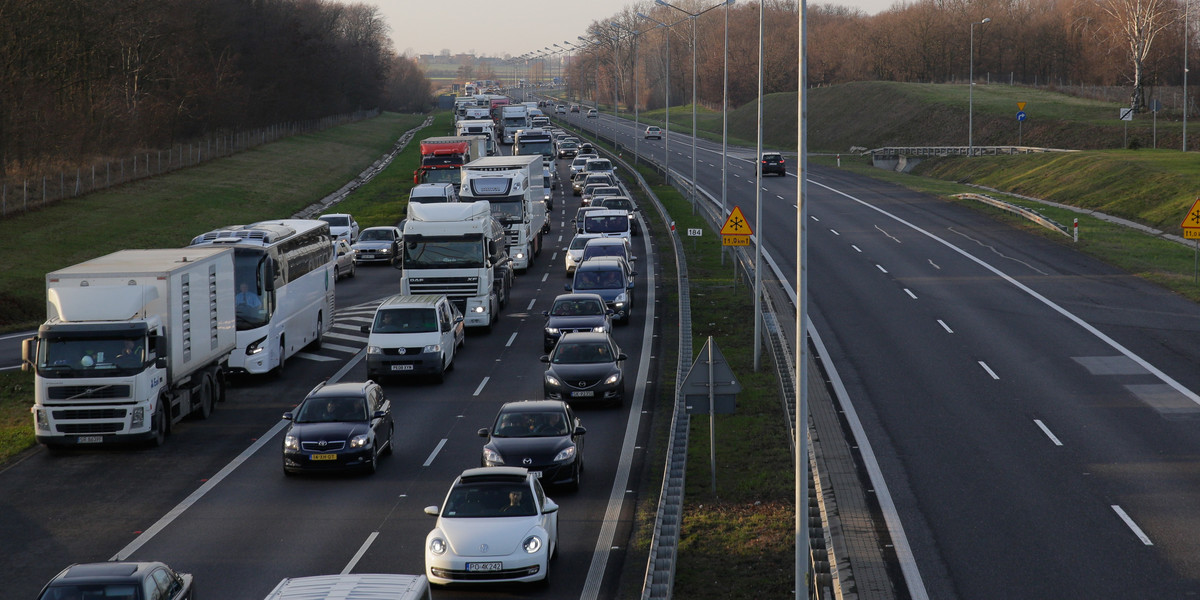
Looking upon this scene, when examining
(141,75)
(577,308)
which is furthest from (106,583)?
(141,75)

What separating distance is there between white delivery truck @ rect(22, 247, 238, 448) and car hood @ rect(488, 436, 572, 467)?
7395mm

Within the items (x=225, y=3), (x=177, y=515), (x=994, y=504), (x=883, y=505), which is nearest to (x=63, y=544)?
(x=177, y=515)

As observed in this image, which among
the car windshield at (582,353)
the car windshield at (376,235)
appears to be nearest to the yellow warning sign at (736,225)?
the car windshield at (582,353)

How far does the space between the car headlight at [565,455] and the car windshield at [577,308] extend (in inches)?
472

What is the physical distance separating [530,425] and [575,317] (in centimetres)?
1102

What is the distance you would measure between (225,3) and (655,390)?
93.5 meters

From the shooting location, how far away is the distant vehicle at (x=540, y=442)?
1877 centimetres

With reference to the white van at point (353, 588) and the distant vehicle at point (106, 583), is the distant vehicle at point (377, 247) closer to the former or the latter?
the distant vehicle at point (106, 583)

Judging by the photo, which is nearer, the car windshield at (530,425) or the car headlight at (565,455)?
the car headlight at (565,455)

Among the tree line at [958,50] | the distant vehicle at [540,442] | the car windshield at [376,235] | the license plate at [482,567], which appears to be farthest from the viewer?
the tree line at [958,50]

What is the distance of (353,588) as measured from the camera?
997cm

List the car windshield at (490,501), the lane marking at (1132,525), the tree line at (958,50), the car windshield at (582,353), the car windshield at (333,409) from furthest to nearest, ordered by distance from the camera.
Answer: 1. the tree line at (958,50)
2. the car windshield at (582,353)
3. the car windshield at (333,409)
4. the lane marking at (1132,525)
5. the car windshield at (490,501)

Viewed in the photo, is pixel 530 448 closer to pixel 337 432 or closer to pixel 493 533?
pixel 337 432

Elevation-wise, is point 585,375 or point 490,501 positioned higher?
point 585,375
